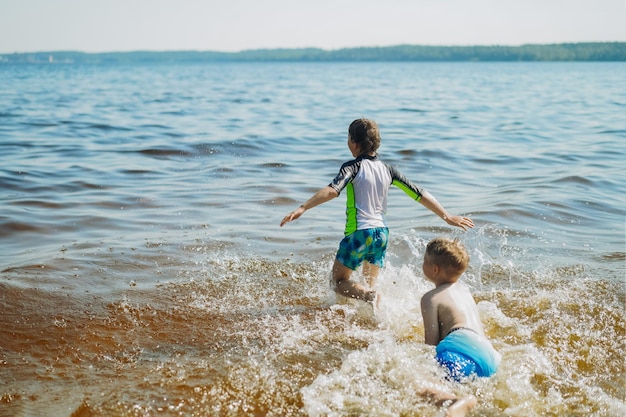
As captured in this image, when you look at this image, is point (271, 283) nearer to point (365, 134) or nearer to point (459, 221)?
point (365, 134)

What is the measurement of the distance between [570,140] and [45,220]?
1436cm

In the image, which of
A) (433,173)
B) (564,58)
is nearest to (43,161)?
(433,173)

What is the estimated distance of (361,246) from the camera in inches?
229

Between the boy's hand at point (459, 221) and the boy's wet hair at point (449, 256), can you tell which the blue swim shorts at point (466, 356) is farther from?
the boy's hand at point (459, 221)

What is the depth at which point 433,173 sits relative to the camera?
13.5m

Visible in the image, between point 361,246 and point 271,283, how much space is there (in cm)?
129

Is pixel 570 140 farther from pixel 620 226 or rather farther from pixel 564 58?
pixel 564 58

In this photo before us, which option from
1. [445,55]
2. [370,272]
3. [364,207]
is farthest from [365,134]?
[445,55]

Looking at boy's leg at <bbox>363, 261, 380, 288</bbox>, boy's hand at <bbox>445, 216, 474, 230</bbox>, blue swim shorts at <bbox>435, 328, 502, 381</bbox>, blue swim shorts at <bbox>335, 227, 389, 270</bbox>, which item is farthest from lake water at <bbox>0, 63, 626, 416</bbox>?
boy's hand at <bbox>445, 216, 474, 230</bbox>

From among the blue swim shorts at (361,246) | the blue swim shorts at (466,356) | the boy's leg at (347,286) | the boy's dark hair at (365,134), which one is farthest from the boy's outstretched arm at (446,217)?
the blue swim shorts at (466,356)

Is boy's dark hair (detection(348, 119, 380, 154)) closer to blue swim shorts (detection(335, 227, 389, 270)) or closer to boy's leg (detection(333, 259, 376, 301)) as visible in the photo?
blue swim shorts (detection(335, 227, 389, 270))

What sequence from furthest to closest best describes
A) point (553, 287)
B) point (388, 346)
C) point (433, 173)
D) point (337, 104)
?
point (337, 104) → point (433, 173) → point (553, 287) → point (388, 346)

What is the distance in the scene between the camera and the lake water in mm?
4293

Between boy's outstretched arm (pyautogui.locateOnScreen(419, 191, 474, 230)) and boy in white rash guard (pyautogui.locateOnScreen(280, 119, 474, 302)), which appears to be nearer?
boy in white rash guard (pyautogui.locateOnScreen(280, 119, 474, 302))
